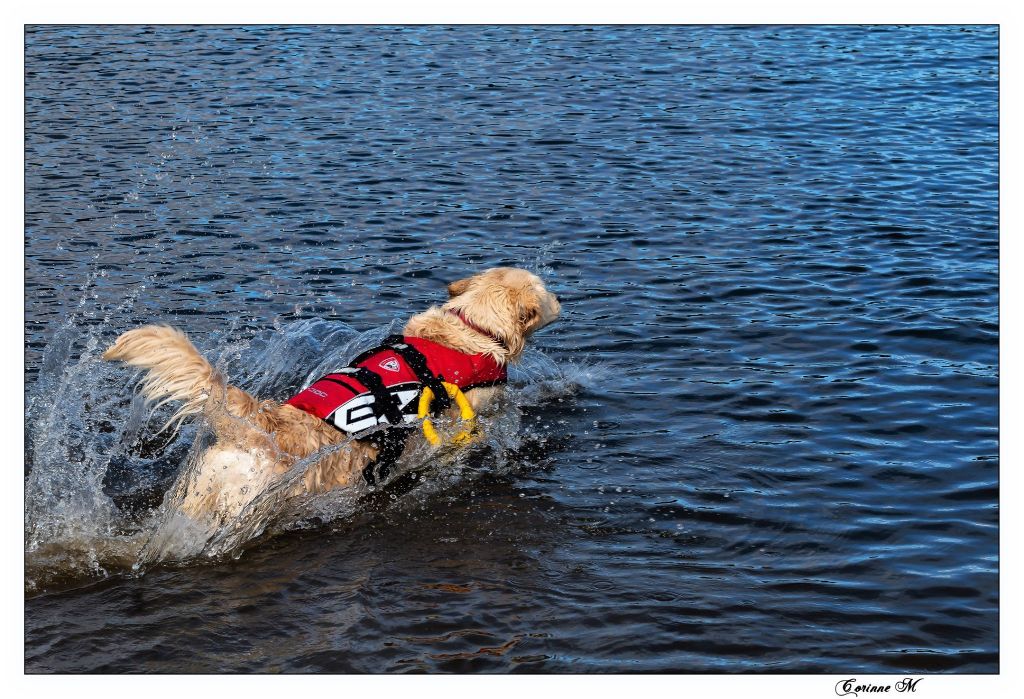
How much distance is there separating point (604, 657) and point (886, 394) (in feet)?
13.8

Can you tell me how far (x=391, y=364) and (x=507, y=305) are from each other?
1.01 metres

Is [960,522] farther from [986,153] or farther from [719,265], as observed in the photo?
[986,153]

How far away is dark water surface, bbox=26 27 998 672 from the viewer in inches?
234

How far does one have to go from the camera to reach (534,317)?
762cm

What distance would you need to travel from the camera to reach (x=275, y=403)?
6.70 m

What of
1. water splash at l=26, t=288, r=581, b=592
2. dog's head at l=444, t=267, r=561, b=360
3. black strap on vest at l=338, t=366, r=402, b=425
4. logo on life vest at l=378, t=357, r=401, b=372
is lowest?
water splash at l=26, t=288, r=581, b=592

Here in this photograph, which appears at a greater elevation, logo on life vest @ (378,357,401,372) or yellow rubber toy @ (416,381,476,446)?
logo on life vest @ (378,357,401,372)

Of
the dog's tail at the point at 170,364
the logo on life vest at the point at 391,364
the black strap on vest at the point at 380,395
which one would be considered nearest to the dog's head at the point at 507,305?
the logo on life vest at the point at 391,364

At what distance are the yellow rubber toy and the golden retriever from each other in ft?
0.41

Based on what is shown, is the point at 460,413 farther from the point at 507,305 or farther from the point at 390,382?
the point at 507,305
